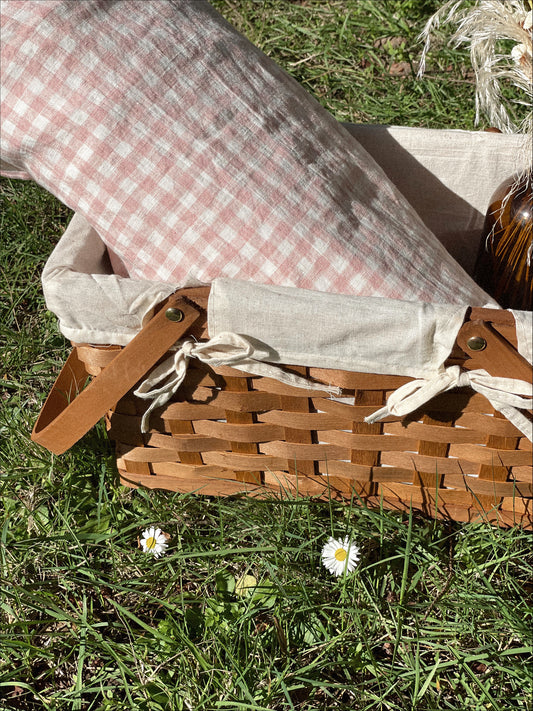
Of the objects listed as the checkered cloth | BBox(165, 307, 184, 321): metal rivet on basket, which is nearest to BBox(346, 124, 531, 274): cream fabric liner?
the checkered cloth

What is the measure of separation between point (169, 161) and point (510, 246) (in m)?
0.56

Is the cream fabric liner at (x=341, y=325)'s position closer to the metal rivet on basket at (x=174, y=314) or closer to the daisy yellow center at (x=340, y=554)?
the metal rivet on basket at (x=174, y=314)

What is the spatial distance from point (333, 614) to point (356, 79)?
5.18 feet

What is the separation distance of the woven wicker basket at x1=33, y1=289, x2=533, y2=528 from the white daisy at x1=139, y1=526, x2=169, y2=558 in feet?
0.26

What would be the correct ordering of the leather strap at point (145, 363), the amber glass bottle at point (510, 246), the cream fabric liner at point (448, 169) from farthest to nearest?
the cream fabric liner at point (448, 169), the amber glass bottle at point (510, 246), the leather strap at point (145, 363)

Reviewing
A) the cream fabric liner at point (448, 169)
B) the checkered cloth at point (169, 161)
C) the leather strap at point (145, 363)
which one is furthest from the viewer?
the cream fabric liner at point (448, 169)

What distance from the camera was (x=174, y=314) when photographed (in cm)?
84

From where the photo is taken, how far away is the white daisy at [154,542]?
A: 3.65 feet

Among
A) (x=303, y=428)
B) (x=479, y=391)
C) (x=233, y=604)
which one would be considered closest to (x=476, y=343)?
(x=479, y=391)

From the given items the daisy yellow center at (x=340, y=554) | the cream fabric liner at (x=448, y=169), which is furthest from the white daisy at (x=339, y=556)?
the cream fabric liner at (x=448, y=169)

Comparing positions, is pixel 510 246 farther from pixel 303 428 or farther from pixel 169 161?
pixel 169 161

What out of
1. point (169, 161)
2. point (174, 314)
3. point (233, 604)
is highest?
point (169, 161)

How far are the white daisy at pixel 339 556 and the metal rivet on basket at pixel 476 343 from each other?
408 millimetres

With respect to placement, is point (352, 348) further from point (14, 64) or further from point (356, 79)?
point (356, 79)
